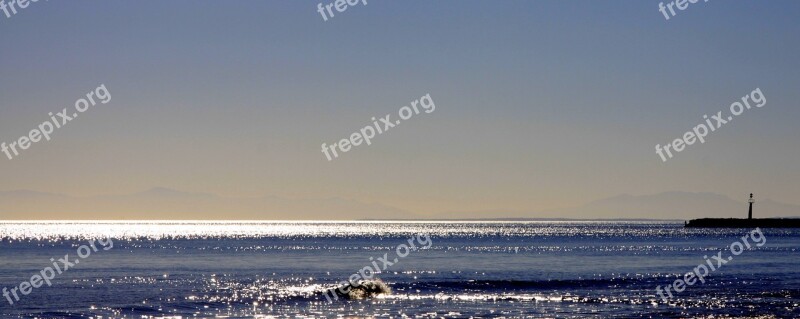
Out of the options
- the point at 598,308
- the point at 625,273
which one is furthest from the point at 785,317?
the point at 625,273

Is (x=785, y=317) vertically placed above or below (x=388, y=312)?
below

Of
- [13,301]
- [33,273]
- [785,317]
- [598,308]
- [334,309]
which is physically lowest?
[785,317]

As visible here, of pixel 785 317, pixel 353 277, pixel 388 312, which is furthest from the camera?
pixel 353 277

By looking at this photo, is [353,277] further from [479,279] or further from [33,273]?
[33,273]

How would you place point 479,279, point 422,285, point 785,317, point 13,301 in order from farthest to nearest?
point 479,279, point 422,285, point 13,301, point 785,317

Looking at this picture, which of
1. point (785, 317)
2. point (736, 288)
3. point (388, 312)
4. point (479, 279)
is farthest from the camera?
point (479, 279)

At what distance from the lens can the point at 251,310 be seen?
54375 millimetres

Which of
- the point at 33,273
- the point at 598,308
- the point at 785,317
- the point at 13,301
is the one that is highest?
the point at 33,273

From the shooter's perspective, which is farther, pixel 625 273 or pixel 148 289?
pixel 625 273

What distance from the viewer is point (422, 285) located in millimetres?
71000

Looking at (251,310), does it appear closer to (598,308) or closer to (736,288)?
Result: (598,308)

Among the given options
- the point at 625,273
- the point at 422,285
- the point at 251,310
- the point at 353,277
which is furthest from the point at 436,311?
the point at 625,273

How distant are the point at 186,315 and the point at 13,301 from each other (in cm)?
1387

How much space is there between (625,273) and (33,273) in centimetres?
5371
